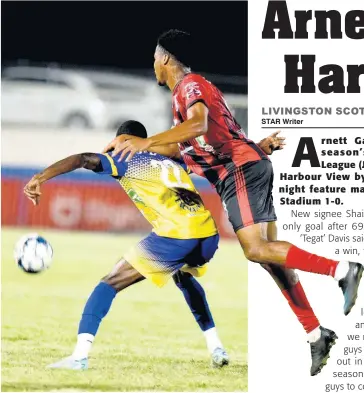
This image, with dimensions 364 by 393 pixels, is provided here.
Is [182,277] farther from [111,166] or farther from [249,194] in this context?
[111,166]

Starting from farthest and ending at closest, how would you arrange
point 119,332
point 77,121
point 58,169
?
point 77,121 < point 119,332 < point 58,169

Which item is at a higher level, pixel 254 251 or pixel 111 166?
pixel 111 166

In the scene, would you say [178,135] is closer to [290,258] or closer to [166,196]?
[166,196]

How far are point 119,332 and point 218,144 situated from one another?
88.1 inches

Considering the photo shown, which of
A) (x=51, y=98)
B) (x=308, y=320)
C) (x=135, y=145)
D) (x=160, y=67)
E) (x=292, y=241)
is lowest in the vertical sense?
(x=308, y=320)

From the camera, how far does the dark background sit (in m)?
18.2

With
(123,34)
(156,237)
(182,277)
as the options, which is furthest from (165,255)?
(123,34)

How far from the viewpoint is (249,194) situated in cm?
561

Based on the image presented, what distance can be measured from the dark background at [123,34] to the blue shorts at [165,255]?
1232 cm

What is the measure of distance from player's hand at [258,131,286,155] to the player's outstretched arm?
1.18 meters

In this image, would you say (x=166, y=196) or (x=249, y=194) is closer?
(x=249, y=194)

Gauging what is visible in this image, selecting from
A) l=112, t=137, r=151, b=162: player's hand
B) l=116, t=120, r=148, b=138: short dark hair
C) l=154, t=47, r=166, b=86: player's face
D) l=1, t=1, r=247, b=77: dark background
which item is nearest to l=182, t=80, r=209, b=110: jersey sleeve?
l=154, t=47, r=166, b=86: player's face

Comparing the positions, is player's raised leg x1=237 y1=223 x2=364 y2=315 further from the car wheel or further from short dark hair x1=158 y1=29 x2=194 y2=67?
the car wheel

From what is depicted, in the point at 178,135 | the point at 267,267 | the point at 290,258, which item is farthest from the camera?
the point at 267,267
